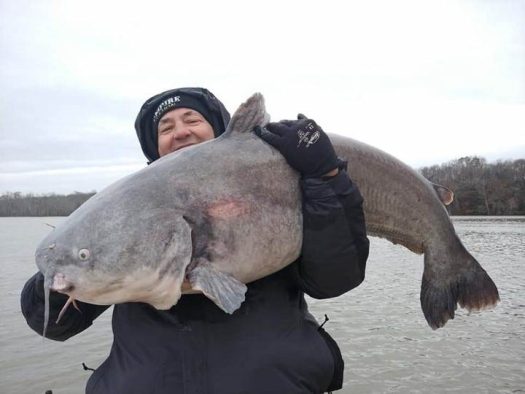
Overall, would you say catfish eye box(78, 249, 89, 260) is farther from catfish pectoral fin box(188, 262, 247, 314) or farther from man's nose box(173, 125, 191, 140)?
man's nose box(173, 125, 191, 140)

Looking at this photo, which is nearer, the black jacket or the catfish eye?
the catfish eye

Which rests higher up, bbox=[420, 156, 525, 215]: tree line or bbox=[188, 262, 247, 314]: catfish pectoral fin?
bbox=[188, 262, 247, 314]: catfish pectoral fin

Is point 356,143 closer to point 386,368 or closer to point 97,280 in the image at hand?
point 97,280

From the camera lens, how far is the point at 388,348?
417 inches

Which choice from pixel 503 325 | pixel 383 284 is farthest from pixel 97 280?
pixel 383 284

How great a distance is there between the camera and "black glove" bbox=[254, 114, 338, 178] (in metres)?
2.61

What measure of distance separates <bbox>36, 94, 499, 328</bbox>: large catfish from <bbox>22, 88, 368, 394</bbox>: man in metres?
0.15

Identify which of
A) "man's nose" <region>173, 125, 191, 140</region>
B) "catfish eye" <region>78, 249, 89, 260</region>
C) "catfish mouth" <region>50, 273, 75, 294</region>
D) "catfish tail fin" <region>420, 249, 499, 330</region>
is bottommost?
"catfish tail fin" <region>420, 249, 499, 330</region>

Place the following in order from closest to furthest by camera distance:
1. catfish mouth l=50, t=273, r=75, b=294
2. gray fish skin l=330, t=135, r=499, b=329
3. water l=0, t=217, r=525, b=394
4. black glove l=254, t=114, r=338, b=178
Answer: catfish mouth l=50, t=273, r=75, b=294, black glove l=254, t=114, r=338, b=178, gray fish skin l=330, t=135, r=499, b=329, water l=0, t=217, r=525, b=394

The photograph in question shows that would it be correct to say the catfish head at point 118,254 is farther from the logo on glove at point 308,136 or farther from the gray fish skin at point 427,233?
the gray fish skin at point 427,233

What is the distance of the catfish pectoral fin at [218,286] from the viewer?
7.00ft

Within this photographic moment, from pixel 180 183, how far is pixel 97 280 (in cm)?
63

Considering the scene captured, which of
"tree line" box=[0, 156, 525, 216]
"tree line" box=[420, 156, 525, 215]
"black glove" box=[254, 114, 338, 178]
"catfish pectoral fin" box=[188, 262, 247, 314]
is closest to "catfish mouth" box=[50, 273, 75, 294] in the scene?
"catfish pectoral fin" box=[188, 262, 247, 314]

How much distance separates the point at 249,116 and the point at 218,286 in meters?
1.02
